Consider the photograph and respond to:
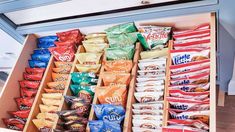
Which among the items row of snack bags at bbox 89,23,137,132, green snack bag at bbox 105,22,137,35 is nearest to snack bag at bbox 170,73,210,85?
row of snack bags at bbox 89,23,137,132

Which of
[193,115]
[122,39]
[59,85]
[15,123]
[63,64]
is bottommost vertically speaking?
[15,123]

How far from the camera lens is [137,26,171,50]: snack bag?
3.82 ft

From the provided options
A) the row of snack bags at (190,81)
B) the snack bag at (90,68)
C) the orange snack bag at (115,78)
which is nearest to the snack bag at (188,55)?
the row of snack bags at (190,81)

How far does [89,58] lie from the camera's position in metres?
1.29

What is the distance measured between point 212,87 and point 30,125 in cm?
82

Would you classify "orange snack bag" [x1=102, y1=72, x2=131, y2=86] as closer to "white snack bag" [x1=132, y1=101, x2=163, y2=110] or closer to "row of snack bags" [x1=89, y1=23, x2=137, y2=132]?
"row of snack bags" [x1=89, y1=23, x2=137, y2=132]

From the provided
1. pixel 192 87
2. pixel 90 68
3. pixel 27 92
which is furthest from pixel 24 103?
pixel 192 87

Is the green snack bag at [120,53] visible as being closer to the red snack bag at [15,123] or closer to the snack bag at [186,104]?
Answer: the snack bag at [186,104]

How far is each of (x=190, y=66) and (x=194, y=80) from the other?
0.06 metres

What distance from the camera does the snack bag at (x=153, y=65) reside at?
3.74 ft

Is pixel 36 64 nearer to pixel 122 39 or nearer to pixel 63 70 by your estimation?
pixel 63 70

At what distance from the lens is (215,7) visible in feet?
3.34

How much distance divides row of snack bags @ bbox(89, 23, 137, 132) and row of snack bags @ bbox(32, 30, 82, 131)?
0.68ft

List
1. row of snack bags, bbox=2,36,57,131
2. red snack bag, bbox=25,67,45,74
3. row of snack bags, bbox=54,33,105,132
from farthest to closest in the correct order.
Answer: red snack bag, bbox=25,67,45,74 < row of snack bags, bbox=2,36,57,131 < row of snack bags, bbox=54,33,105,132
